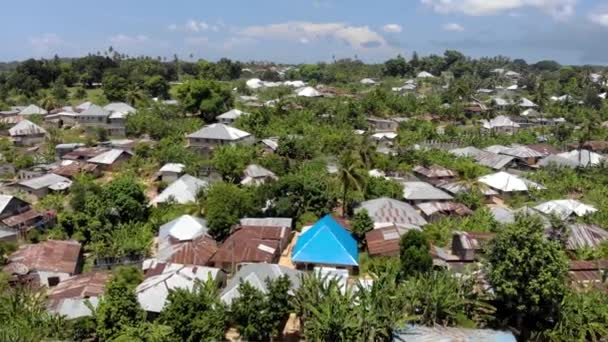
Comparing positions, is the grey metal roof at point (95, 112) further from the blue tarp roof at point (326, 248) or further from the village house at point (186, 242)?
the blue tarp roof at point (326, 248)

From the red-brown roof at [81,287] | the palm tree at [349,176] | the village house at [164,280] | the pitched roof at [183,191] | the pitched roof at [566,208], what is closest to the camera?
the village house at [164,280]

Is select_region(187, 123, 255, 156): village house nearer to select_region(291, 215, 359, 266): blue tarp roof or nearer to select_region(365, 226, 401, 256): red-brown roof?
select_region(291, 215, 359, 266): blue tarp roof

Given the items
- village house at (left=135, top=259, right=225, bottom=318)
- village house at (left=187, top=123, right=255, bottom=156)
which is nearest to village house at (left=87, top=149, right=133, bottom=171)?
village house at (left=187, top=123, right=255, bottom=156)

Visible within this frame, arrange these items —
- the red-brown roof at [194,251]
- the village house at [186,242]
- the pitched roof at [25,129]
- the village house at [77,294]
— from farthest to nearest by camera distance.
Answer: the pitched roof at [25,129] < the village house at [186,242] < the red-brown roof at [194,251] < the village house at [77,294]

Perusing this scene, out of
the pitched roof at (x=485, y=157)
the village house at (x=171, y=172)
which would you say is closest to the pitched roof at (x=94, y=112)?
the village house at (x=171, y=172)

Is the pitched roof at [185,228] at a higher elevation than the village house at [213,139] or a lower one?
lower

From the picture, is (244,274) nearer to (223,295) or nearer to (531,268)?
(223,295)

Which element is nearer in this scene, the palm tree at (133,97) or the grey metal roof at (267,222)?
the grey metal roof at (267,222)

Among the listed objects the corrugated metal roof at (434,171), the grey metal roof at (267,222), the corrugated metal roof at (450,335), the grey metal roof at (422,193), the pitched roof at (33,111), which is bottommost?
the corrugated metal roof at (450,335)
